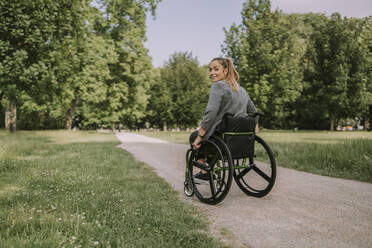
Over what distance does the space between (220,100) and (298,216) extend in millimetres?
1687

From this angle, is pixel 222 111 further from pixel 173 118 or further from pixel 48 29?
pixel 173 118

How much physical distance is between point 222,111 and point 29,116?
173 ft

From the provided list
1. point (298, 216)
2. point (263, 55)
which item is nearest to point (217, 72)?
point (298, 216)

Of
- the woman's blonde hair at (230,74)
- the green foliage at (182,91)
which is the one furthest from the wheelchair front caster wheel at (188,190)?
the green foliage at (182,91)

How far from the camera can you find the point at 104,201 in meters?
3.67

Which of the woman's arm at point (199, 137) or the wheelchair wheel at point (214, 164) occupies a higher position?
the woman's arm at point (199, 137)

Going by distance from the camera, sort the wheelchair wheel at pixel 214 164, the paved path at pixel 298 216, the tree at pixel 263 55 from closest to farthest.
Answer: the paved path at pixel 298 216, the wheelchair wheel at pixel 214 164, the tree at pixel 263 55

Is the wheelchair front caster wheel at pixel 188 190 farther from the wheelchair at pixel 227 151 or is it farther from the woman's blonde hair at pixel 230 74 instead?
the woman's blonde hair at pixel 230 74

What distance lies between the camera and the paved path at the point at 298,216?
2.57m

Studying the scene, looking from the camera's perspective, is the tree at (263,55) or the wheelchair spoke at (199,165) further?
the tree at (263,55)

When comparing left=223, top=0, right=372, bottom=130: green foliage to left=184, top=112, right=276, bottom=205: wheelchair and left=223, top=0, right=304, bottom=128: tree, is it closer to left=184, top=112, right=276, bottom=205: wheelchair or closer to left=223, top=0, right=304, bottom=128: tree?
left=223, top=0, right=304, bottom=128: tree

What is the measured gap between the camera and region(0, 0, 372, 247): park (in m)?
2.74

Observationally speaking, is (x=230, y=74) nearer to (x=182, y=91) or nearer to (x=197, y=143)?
(x=197, y=143)

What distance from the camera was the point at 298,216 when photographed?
3197 millimetres
